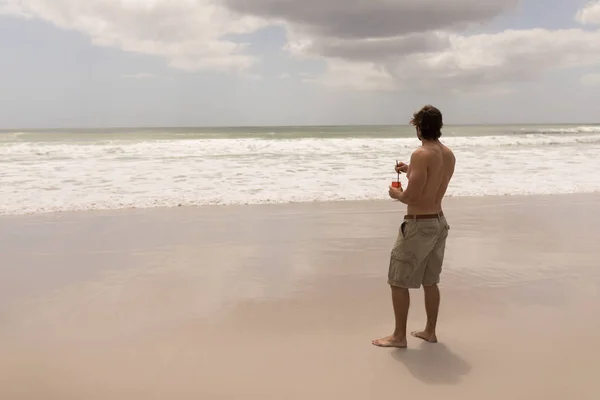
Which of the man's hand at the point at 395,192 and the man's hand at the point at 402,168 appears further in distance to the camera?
the man's hand at the point at 402,168

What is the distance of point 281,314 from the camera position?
158 inches

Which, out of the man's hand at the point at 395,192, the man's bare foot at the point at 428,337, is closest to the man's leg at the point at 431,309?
the man's bare foot at the point at 428,337

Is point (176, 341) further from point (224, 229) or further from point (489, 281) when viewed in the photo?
point (224, 229)

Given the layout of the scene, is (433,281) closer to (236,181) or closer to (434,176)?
(434,176)

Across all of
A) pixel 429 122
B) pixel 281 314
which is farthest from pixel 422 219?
pixel 281 314

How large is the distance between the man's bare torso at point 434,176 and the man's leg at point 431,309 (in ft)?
1.94

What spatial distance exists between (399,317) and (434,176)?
103cm

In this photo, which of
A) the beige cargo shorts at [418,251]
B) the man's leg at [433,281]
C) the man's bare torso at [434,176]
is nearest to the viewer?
the man's bare torso at [434,176]

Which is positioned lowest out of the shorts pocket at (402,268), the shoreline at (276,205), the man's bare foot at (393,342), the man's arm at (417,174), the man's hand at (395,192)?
the man's bare foot at (393,342)

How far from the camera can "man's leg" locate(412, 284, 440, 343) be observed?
3.40 metres

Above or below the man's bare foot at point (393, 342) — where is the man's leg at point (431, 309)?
above

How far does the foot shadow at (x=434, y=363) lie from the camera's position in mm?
3018

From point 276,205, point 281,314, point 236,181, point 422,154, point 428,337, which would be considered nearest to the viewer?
point 422,154

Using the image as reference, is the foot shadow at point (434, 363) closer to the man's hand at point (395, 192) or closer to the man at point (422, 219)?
the man at point (422, 219)
